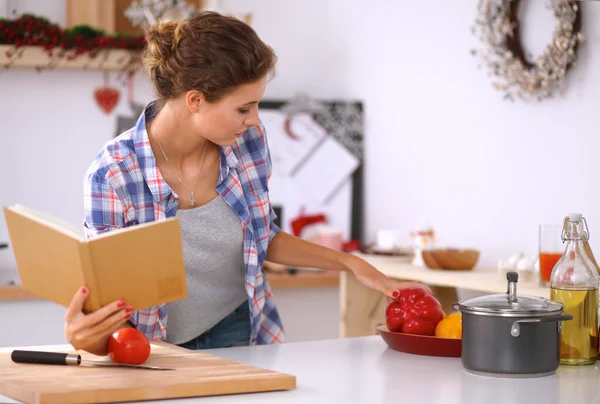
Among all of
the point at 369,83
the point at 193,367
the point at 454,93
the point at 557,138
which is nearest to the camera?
the point at 193,367

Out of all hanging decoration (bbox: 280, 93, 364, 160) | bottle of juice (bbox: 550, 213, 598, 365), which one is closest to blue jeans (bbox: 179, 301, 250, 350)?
bottle of juice (bbox: 550, 213, 598, 365)

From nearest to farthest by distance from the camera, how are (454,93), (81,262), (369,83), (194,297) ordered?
(81,262)
(194,297)
(454,93)
(369,83)

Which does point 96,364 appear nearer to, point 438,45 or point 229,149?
point 229,149

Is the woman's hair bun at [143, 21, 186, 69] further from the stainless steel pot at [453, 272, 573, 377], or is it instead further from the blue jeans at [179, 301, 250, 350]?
the stainless steel pot at [453, 272, 573, 377]

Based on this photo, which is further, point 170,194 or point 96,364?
point 170,194

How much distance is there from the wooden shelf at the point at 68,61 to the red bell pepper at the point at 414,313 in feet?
7.67

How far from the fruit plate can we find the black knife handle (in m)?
0.65

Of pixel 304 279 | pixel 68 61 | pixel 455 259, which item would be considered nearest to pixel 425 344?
pixel 455 259

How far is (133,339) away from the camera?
1594 millimetres

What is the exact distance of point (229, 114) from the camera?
6.56 feet

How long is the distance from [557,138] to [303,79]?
1.52 meters

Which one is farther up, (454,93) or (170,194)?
(454,93)

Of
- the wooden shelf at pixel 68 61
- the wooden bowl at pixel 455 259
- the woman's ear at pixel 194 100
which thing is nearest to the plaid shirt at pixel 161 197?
the woman's ear at pixel 194 100

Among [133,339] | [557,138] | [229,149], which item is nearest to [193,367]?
[133,339]
